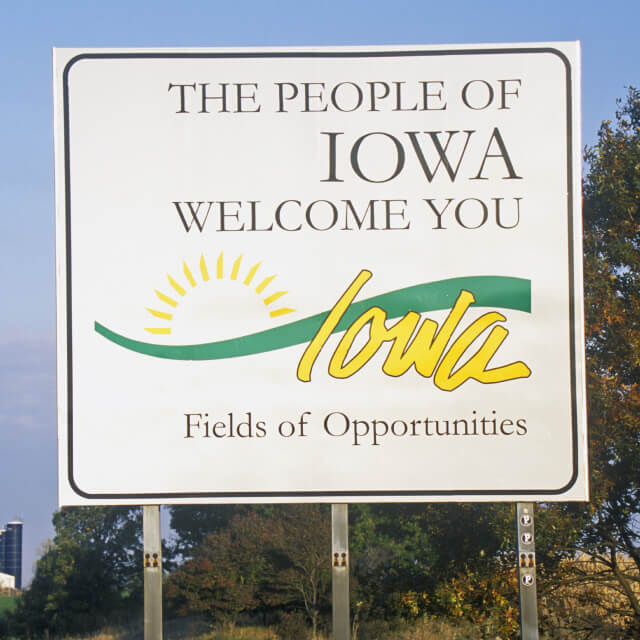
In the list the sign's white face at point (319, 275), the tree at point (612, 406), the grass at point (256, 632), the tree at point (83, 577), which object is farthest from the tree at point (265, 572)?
the sign's white face at point (319, 275)

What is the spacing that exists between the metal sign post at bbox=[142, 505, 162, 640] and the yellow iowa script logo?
1385mm

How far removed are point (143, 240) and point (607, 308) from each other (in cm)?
693

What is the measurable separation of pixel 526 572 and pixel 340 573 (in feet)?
4.06

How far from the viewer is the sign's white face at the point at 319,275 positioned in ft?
20.8

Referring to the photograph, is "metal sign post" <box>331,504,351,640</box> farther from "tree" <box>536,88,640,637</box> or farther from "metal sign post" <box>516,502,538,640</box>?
"tree" <box>536,88,640,637</box>

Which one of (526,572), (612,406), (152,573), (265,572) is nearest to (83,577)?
(265,572)

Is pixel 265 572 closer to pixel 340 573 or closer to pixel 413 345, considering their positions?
pixel 340 573

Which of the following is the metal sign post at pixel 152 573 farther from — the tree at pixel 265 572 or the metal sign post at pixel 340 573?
the tree at pixel 265 572

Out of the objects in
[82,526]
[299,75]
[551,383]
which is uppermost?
[299,75]

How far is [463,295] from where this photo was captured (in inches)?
252

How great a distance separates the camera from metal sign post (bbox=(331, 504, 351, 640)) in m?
6.31

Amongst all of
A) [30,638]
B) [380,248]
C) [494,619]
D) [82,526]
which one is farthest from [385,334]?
[82,526]

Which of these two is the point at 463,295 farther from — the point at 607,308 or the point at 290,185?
the point at 607,308

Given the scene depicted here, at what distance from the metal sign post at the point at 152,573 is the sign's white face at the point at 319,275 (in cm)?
17
